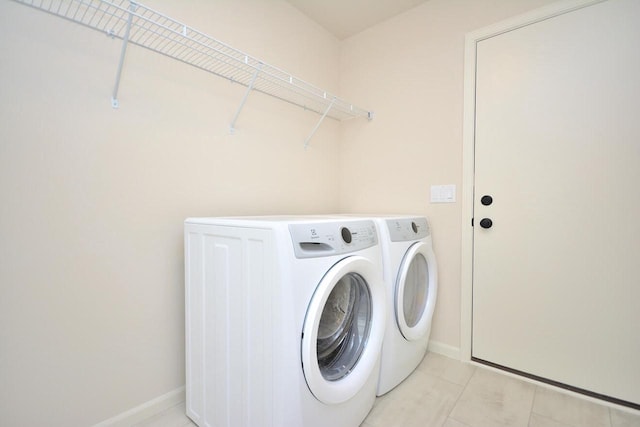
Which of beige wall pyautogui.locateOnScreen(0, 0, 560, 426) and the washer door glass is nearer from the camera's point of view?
beige wall pyautogui.locateOnScreen(0, 0, 560, 426)

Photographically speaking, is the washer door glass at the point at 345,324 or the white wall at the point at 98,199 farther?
the washer door glass at the point at 345,324

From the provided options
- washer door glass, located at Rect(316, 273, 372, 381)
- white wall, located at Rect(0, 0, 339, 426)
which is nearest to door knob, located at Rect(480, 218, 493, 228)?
washer door glass, located at Rect(316, 273, 372, 381)

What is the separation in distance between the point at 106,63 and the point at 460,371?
7.82 feet

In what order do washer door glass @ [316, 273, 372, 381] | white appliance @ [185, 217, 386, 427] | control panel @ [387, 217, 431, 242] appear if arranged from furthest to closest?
1. control panel @ [387, 217, 431, 242]
2. washer door glass @ [316, 273, 372, 381]
3. white appliance @ [185, 217, 386, 427]

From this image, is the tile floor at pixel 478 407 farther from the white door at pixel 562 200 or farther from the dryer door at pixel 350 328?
the dryer door at pixel 350 328

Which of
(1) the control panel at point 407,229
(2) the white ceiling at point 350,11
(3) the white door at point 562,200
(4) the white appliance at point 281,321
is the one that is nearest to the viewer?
(4) the white appliance at point 281,321

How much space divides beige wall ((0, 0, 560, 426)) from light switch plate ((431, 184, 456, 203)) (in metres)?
0.04

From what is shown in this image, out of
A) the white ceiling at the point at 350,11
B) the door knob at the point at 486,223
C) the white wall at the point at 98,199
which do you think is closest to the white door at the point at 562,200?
the door knob at the point at 486,223

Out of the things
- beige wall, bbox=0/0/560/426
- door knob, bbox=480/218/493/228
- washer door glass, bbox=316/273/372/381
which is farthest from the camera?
door knob, bbox=480/218/493/228

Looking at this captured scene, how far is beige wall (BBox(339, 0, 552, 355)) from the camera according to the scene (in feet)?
5.89

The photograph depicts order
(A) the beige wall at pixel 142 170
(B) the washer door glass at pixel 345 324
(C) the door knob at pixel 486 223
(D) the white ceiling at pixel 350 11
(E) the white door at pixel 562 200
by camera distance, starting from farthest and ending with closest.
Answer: (D) the white ceiling at pixel 350 11
(C) the door knob at pixel 486 223
(E) the white door at pixel 562 200
(B) the washer door glass at pixel 345 324
(A) the beige wall at pixel 142 170

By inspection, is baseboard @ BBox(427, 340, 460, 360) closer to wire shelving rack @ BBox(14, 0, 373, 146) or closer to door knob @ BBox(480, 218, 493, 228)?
door knob @ BBox(480, 218, 493, 228)

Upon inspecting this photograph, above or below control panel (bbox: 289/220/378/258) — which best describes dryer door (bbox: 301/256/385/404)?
below

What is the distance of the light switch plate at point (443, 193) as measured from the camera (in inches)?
71.2
